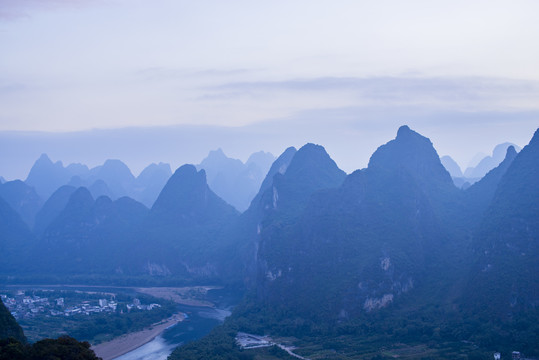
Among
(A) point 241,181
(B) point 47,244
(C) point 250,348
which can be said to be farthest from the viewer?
(A) point 241,181

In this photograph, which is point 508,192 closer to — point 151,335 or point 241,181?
point 151,335

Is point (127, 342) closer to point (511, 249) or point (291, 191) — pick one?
point (291, 191)

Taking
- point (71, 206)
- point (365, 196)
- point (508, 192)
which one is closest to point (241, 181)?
point (71, 206)

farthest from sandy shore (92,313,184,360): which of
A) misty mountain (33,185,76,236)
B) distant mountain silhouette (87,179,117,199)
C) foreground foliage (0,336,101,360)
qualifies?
distant mountain silhouette (87,179,117,199)

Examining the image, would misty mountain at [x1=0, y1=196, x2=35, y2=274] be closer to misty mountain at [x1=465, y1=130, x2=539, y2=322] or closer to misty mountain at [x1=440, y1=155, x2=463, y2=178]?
misty mountain at [x1=465, y1=130, x2=539, y2=322]

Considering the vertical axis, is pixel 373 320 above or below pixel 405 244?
below

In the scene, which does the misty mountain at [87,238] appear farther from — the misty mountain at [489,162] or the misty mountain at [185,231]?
the misty mountain at [489,162]

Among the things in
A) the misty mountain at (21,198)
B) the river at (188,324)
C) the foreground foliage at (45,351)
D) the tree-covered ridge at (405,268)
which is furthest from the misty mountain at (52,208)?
the foreground foliage at (45,351)
